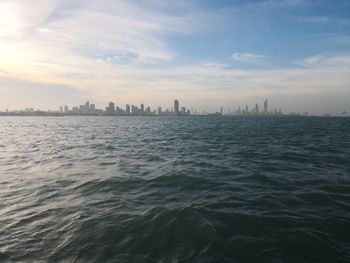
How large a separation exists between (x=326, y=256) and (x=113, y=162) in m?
15.2

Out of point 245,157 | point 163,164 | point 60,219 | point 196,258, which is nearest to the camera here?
point 196,258

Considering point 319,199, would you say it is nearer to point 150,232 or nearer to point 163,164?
point 150,232

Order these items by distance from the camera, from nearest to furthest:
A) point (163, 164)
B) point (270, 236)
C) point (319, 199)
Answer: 1. point (270, 236)
2. point (319, 199)
3. point (163, 164)

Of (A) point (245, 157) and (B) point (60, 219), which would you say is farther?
(A) point (245, 157)

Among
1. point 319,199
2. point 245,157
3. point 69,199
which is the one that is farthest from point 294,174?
point 69,199

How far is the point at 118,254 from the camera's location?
7195mm

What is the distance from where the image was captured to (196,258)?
23.0ft

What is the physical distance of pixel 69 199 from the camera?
38.4 ft

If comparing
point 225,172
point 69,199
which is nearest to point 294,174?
point 225,172

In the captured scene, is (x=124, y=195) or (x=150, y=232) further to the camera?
(x=124, y=195)

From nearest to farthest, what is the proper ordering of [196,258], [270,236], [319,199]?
1. [196,258]
2. [270,236]
3. [319,199]

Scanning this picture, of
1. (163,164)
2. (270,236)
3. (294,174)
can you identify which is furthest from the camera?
(163,164)

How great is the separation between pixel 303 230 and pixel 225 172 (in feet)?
27.2

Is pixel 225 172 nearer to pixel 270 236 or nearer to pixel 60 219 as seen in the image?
pixel 270 236
